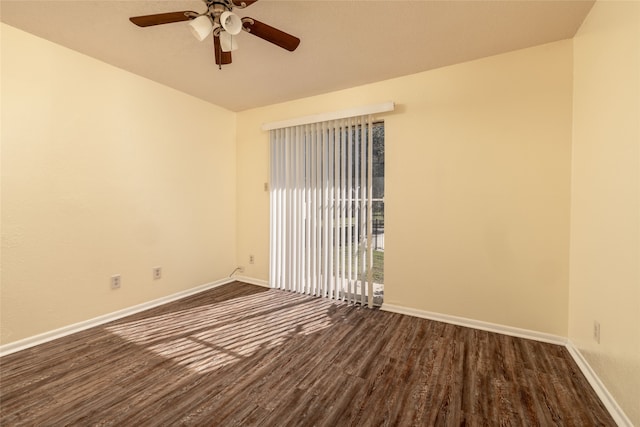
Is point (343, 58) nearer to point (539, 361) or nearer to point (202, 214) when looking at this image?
point (202, 214)

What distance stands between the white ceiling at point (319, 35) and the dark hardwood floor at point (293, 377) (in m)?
2.49

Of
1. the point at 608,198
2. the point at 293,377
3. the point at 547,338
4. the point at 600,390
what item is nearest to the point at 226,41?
the point at 293,377

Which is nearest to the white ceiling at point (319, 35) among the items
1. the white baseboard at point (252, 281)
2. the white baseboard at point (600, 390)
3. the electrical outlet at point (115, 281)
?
the electrical outlet at point (115, 281)

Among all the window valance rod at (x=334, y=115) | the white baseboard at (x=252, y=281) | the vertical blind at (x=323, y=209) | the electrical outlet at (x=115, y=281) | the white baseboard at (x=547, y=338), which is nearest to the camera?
the white baseboard at (x=547, y=338)

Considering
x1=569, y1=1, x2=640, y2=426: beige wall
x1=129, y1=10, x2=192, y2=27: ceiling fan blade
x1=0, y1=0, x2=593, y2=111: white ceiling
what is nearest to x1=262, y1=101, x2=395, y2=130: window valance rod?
x1=0, y1=0, x2=593, y2=111: white ceiling

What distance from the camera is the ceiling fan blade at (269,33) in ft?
5.54

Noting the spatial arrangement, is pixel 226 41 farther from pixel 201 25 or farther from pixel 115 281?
pixel 115 281

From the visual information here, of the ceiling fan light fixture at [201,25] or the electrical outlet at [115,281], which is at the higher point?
the ceiling fan light fixture at [201,25]

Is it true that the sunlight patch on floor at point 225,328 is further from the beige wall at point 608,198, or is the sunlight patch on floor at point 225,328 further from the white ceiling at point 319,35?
the white ceiling at point 319,35

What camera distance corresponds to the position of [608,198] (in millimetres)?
1656

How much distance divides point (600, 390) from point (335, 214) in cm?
247

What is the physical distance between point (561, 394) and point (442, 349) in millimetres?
723

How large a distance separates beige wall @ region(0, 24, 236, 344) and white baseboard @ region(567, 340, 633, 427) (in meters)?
3.81

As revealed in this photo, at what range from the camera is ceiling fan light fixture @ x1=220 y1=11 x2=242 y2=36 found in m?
1.57
